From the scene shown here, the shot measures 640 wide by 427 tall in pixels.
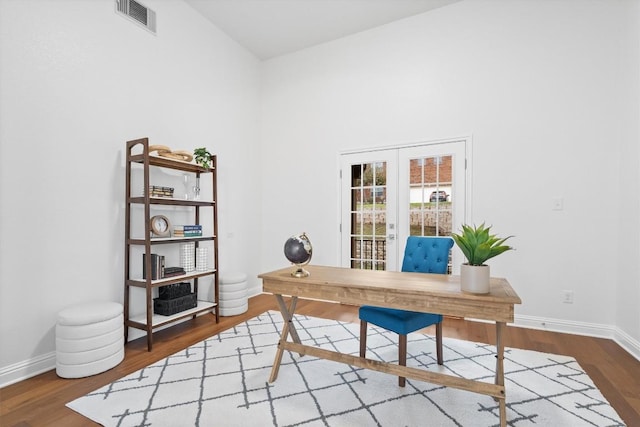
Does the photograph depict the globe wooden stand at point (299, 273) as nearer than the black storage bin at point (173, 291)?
Yes

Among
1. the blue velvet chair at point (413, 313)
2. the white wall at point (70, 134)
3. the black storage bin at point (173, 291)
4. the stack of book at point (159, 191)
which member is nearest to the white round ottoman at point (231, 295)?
the black storage bin at point (173, 291)

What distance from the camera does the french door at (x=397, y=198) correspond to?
369 centimetres

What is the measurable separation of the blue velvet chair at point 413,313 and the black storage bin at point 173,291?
75.8 inches

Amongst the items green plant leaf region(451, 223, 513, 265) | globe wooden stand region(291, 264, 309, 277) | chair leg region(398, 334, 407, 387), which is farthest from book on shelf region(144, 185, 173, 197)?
green plant leaf region(451, 223, 513, 265)

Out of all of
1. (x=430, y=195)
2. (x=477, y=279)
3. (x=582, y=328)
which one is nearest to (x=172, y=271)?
(x=477, y=279)

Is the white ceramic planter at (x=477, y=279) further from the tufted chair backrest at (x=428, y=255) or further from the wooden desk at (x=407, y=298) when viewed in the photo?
the tufted chair backrest at (x=428, y=255)

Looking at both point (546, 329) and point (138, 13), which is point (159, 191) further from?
point (546, 329)

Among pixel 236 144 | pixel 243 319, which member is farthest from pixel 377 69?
pixel 243 319

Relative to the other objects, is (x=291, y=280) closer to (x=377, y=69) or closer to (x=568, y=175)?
(x=568, y=175)

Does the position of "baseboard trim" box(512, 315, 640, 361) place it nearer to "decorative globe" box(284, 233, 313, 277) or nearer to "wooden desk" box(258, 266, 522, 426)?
"wooden desk" box(258, 266, 522, 426)

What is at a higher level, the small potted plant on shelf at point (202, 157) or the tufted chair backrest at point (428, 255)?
the small potted plant on shelf at point (202, 157)

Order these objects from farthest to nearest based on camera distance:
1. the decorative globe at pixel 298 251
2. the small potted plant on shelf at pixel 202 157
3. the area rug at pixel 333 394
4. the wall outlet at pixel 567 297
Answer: the small potted plant on shelf at pixel 202 157
the wall outlet at pixel 567 297
the decorative globe at pixel 298 251
the area rug at pixel 333 394

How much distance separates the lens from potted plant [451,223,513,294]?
1.65 metres

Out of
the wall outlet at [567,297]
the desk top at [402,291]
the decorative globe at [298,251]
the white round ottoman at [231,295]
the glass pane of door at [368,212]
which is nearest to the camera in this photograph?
the desk top at [402,291]
